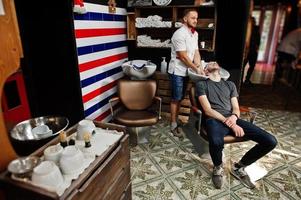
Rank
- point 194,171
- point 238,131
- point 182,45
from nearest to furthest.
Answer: point 238,131, point 194,171, point 182,45

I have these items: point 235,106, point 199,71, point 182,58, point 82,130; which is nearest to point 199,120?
point 235,106

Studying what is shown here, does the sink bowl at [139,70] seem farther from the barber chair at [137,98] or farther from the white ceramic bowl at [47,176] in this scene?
the white ceramic bowl at [47,176]

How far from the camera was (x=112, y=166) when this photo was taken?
1475 millimetres

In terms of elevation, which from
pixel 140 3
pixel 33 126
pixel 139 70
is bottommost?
pixel 33 126

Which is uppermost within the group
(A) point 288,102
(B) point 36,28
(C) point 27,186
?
(B) point 36,28

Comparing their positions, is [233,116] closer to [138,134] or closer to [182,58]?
[182,58]

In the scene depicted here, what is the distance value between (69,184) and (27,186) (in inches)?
7.7

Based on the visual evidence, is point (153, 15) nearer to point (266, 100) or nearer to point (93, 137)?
point (93, 137)

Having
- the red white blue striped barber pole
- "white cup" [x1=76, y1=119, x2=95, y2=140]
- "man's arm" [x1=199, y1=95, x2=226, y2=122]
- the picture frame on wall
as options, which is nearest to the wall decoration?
the red white blue striped barber pole

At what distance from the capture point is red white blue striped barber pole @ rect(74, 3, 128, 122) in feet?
8.76

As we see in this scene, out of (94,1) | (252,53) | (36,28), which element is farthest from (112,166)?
(252,53)

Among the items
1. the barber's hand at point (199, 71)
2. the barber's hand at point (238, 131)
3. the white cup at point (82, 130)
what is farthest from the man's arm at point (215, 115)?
the white cup at point (82, 130)

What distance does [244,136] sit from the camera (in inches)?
90.4

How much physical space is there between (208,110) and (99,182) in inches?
58.2
